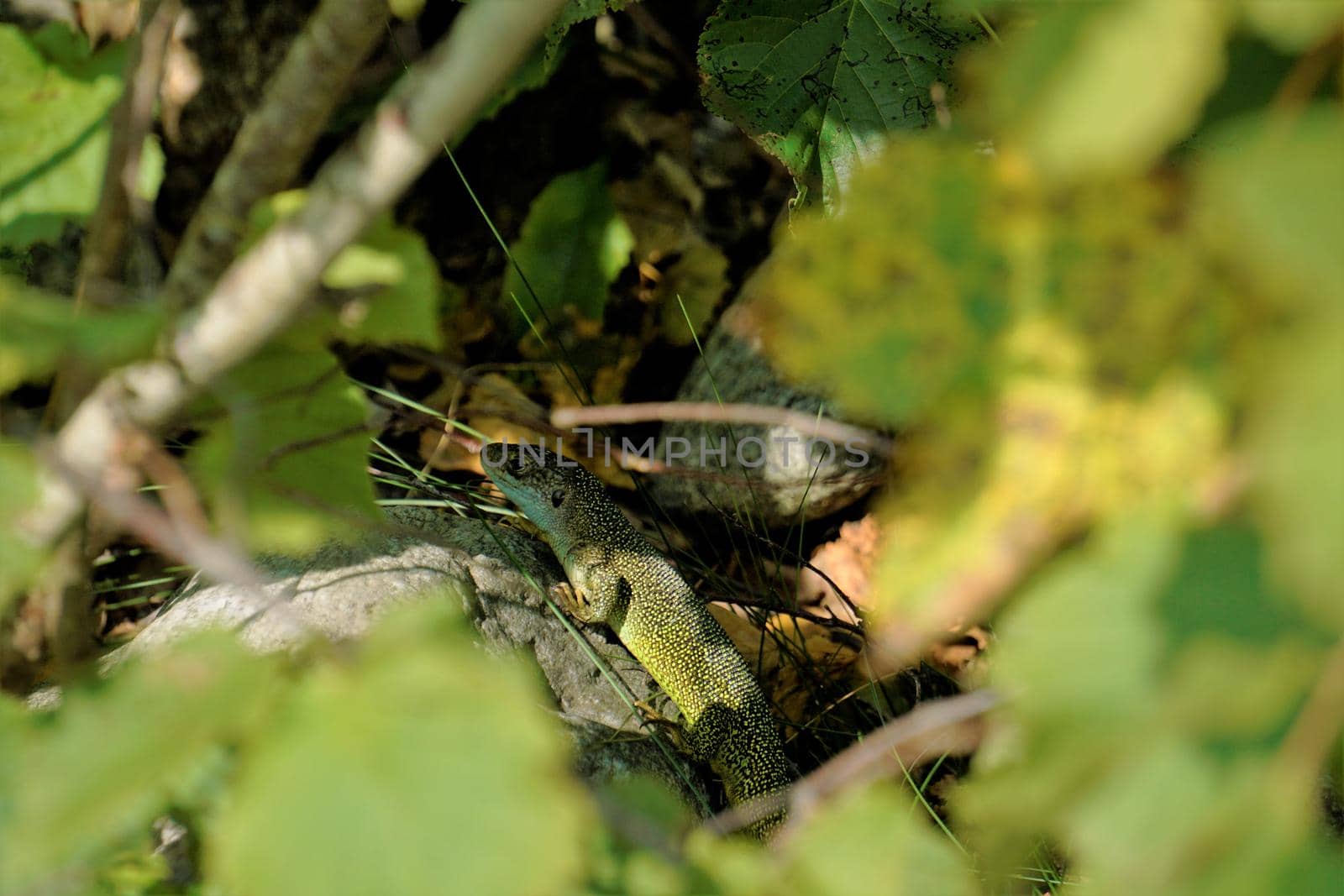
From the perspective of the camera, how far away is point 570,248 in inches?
153

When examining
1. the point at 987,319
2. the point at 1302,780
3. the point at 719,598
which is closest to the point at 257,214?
the point at 987,319

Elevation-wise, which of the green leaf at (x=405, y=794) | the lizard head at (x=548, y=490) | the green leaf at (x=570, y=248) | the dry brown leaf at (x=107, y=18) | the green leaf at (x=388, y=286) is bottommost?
the lizard head at (x=548, y=490)

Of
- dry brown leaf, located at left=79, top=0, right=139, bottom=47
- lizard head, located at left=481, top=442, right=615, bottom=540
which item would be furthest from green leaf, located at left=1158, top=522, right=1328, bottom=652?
lizard head, located at left=481, top=442, right=615, bottom=540

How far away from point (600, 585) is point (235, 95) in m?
2.14

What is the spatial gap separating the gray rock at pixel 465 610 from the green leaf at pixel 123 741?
1.59 meters

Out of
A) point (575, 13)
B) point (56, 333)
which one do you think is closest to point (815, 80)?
point (575, 13)

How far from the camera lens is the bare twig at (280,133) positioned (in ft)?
3.00

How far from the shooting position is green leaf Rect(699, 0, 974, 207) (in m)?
2.59

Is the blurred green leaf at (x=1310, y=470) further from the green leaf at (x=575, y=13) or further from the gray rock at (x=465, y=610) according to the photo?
the green leaf at (x=575, y=13)

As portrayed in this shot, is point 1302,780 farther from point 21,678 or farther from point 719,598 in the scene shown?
point 719,598

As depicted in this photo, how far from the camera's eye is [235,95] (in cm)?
345

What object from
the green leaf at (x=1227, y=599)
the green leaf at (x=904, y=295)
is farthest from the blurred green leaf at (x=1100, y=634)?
the green leaf at (x=904, y=295)

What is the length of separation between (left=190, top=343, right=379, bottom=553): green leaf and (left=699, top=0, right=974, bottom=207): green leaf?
188 cm

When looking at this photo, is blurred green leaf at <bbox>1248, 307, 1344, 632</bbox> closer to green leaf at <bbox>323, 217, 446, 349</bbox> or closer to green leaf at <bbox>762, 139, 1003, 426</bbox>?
green leaf at <bbox>762, 139, 1003, 426</bbox>
